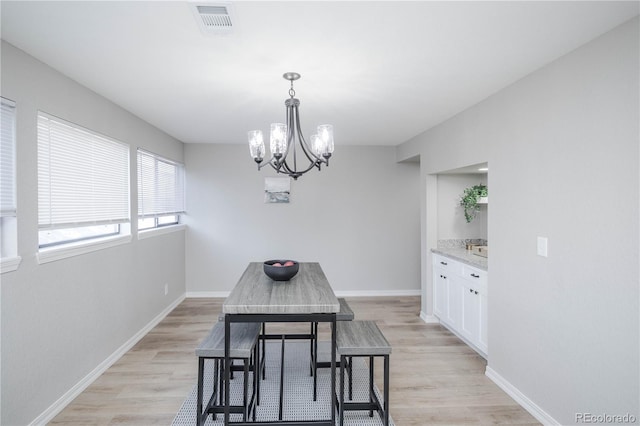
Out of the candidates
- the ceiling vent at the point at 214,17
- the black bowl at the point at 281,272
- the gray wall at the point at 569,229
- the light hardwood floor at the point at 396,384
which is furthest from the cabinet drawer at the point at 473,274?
the ceiling vent at the point at 214,17

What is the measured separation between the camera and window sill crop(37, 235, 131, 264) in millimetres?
2266

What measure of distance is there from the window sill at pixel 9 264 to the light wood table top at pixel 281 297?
1242 mm

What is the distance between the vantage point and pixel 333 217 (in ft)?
17.8

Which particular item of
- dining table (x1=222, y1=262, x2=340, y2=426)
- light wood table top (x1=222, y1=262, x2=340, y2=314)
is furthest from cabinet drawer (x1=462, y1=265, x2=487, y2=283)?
dining table (x1=222, y1=262, x2=340, y2=426)

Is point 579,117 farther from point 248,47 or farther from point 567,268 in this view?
point 248,47

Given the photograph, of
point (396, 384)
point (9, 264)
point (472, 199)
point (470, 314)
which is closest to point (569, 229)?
point (470, 314)

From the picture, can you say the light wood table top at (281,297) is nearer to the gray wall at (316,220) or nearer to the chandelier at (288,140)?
the chandelier at (288,140)

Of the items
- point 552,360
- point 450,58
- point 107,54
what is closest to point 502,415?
point 552,360

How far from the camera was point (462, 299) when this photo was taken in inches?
138

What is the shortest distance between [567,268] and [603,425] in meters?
0.85

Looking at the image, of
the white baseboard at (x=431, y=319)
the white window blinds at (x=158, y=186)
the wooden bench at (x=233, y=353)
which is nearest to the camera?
the wooden bench at (x=233, y=353)

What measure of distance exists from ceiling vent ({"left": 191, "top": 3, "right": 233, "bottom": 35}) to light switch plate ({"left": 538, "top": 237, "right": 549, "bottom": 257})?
2331mm

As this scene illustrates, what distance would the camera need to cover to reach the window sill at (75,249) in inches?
89.2

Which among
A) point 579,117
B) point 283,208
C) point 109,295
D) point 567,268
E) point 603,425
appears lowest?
point 603,425
